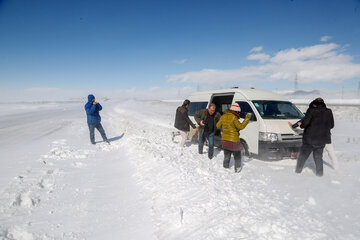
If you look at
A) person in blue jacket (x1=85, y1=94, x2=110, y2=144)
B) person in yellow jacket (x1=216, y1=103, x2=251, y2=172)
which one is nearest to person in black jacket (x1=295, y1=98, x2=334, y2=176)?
person in yellow jacket (x1=216, y1=103, x2=251, y2=172)

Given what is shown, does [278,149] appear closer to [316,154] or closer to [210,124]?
[316,154]

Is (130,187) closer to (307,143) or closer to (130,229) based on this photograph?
(130,229)

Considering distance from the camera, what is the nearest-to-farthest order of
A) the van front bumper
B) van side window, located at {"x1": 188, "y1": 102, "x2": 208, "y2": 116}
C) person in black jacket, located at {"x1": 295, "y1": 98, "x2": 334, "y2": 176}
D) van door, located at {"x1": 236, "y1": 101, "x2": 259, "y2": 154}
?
1. person in black jacket, located at {"x1": 295, "y1": 98, "x2": 334, "y2": 176}
2. the van front bumper
3. van door, located at {"x1": 236, "y1": 101, "x2": 259, "y2": 154}
4. van side window, located at {"x1": 188, "y1": 102, "x2": 208, "y2": 116}

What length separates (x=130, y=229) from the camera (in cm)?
300

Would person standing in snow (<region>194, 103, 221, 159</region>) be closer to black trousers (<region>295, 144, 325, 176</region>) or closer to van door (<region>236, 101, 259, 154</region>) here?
van door (<region>236, 101, 259, 154</region>)

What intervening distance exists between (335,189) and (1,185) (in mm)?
7113

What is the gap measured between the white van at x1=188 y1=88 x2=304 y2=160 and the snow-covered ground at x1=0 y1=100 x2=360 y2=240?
504 millimetres

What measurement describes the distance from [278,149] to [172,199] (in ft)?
11.1

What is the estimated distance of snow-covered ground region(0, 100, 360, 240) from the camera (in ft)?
9.47

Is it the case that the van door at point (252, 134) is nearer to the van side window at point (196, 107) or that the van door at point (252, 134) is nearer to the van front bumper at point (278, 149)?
the van front bumper at point (278, 149)

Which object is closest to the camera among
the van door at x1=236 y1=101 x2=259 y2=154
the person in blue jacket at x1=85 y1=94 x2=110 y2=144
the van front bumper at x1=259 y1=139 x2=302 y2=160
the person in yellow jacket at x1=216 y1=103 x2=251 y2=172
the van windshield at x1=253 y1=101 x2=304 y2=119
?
the person in yellow jacket at x1=216 y1=103 x2=251 y2=172

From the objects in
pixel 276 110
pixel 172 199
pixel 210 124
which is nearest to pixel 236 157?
pixel 210 124

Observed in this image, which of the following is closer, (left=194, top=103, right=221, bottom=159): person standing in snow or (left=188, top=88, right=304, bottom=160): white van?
(left=188, top=88, right=304, bottom=160): white van

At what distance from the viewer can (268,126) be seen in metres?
5.52
